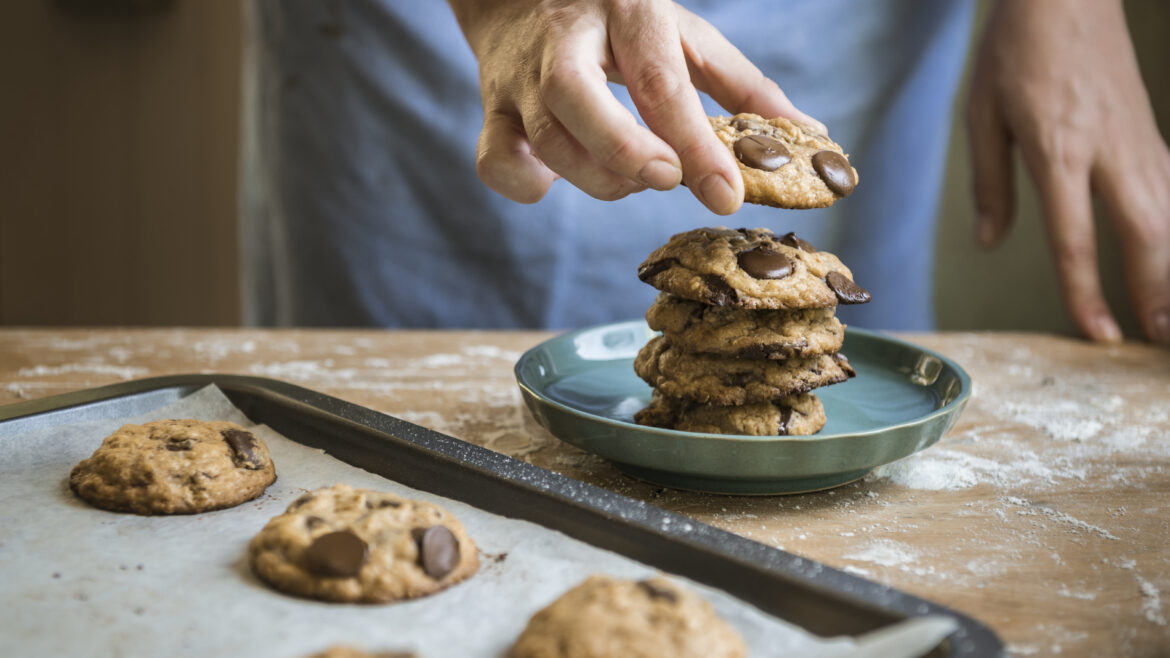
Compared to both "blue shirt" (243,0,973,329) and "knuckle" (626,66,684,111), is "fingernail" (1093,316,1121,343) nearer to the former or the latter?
"blue shirt" (243,0,973,329)

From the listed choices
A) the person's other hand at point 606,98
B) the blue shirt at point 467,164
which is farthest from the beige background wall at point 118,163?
the person's other hand at point 606,98

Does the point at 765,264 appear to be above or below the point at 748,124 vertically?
below

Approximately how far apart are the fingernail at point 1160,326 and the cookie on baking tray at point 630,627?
5.91 feet

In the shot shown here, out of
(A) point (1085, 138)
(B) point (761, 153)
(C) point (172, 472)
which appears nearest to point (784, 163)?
(B) point (761, 153)

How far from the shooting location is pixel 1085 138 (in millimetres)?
2168

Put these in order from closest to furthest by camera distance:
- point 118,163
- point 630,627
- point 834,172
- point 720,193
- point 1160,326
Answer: point 630,627 < point 720,193 < point 834,172 < point 1160,326 < point 118,163

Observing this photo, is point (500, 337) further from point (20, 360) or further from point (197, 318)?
point (197, 318)

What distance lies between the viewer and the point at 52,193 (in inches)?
147

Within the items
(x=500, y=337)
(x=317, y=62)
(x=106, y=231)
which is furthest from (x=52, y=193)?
(x=500, y=337)

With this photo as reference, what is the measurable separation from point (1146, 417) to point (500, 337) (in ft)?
4.13

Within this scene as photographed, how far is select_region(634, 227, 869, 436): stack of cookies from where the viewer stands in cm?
119

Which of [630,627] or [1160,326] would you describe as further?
[1160,326]

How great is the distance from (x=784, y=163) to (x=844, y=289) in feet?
0.60

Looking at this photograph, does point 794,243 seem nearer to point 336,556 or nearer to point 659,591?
point 659,591
